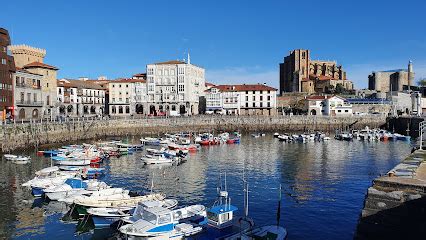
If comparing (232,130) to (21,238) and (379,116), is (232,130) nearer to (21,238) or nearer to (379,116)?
(379,116)

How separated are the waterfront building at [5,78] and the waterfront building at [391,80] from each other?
153 metres

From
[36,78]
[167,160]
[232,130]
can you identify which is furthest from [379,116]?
[36,78]

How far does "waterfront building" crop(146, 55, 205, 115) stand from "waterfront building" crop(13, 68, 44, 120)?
41470 millimetres

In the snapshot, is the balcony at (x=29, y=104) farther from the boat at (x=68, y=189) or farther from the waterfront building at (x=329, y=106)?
the waterfront building at (x=329, y=106)

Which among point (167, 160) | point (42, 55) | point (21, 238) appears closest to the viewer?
point (21, 238)

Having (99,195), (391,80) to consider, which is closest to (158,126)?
(99,195)

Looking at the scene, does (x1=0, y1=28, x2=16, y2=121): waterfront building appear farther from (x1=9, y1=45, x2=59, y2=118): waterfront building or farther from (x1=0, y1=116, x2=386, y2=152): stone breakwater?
(x1=9, y1=45, x2=59, y2=118): waterfront building

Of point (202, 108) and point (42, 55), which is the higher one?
point (42, 55)

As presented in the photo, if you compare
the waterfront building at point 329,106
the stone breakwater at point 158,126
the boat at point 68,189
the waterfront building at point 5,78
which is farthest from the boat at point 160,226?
the waterfront building at point 329,106

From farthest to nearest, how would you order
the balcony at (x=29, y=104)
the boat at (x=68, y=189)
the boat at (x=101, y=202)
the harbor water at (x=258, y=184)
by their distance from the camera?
the balcony at (x=29, y=104) → the boat at (x=68, y=189) → the boat at (x=101, y=202) → the harbor water at (x=258, y=184)

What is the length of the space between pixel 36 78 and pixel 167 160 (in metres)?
59.4

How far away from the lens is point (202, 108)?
491ft

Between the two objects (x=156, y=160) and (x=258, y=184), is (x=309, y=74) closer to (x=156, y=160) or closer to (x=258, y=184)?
(x=156, y=160)

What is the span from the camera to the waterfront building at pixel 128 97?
138625 mm
